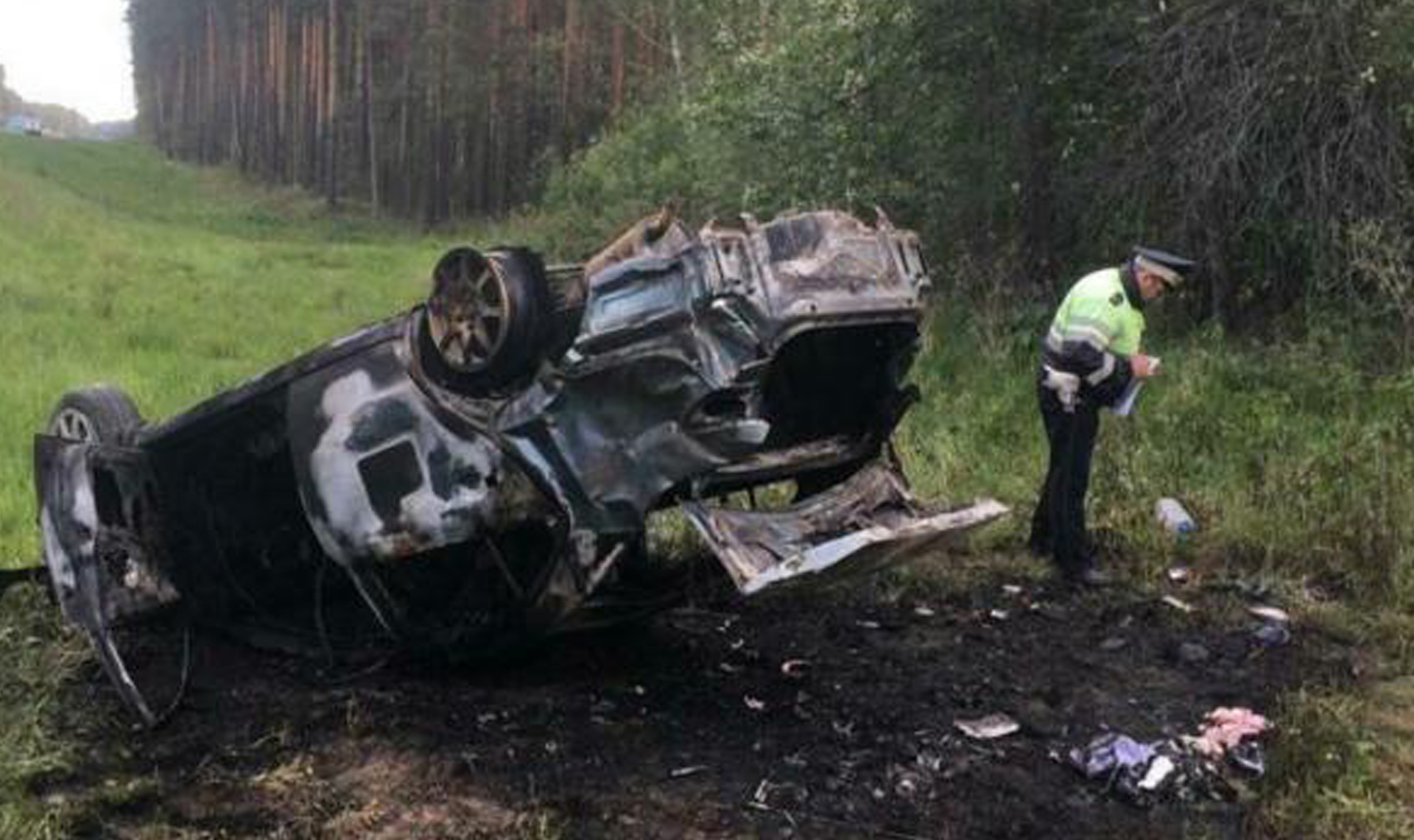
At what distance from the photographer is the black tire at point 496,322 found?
4047mm

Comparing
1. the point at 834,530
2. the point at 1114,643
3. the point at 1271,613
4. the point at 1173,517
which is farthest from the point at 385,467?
the point at 1173,517

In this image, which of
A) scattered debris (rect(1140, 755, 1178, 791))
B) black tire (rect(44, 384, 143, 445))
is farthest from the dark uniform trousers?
black tire (rect(44, 384, 143, 445))

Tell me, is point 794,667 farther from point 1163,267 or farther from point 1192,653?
point 1163,267

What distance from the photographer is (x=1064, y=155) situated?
32.7 ft

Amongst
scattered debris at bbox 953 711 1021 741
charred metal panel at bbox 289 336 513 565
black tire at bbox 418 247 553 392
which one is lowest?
scattered debris at bbox 953 711 1021 741

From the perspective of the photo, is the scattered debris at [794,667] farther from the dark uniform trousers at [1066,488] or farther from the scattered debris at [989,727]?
the dark uniform trousers at [1066,488]

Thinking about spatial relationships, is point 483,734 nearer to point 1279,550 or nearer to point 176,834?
point 176,834

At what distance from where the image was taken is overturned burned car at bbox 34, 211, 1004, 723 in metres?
3.95

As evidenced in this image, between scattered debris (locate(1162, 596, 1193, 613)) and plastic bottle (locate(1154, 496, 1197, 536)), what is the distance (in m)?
0.64

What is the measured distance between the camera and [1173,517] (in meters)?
6.62

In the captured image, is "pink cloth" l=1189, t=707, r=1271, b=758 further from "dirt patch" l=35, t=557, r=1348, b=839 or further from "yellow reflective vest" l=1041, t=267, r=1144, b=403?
"yellow reflective vest" l=1041, t=267, r=1144, b=403

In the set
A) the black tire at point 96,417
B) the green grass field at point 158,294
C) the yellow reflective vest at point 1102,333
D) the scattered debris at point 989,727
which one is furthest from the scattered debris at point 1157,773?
the green grass field at point 158,294

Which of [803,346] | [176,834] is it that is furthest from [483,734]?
[803,346]

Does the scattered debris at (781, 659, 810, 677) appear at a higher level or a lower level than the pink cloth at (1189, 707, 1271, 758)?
higher
